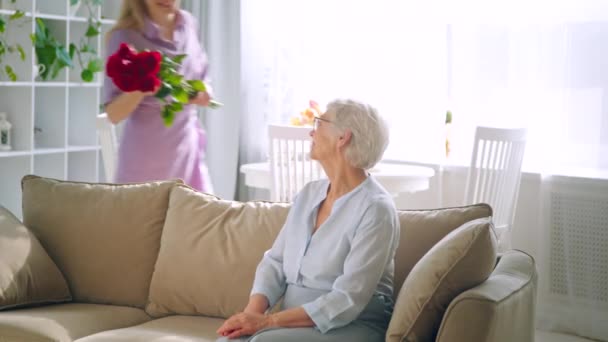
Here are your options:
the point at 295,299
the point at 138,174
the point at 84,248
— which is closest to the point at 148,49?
the point at 138,174

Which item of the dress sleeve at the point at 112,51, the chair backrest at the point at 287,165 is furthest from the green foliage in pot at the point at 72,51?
the dress sleeve at the point at 112,51

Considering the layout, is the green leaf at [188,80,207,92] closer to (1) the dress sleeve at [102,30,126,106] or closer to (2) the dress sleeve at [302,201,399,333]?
(1) the dress sleeve at [102,30,126,106]

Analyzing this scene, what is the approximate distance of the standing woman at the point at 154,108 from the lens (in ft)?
11.2

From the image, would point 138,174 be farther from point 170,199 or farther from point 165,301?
point 165,301

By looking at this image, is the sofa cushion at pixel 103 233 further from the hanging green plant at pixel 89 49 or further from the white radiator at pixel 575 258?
the white radiator at pixel 575 258

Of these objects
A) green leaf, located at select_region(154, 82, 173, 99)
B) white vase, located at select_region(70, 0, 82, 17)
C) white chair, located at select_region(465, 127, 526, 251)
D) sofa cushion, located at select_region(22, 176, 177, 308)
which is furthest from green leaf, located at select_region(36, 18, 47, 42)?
white chair, located at select_region(465, 127, 526, 251)

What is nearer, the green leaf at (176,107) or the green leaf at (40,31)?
the green leaf at (176,107)

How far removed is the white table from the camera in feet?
13.8

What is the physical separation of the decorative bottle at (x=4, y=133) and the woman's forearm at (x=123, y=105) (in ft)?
5.65

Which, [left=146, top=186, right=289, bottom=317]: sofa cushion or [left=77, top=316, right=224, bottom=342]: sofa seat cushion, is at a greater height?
[left=146, top=186, right=289, bottom=317]: sofa cushion

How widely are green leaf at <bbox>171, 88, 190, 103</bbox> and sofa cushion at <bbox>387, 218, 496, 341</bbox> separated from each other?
1.23 m

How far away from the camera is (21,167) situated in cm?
506

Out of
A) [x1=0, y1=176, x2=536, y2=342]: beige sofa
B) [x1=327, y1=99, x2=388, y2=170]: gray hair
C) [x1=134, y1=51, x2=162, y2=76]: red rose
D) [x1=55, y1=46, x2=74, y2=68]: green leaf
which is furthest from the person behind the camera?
[x1=55, y1=46, x2=74, y2=68]: green leaf

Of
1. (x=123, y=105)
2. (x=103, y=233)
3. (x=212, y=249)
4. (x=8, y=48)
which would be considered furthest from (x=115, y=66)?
(x=8, y=48)
